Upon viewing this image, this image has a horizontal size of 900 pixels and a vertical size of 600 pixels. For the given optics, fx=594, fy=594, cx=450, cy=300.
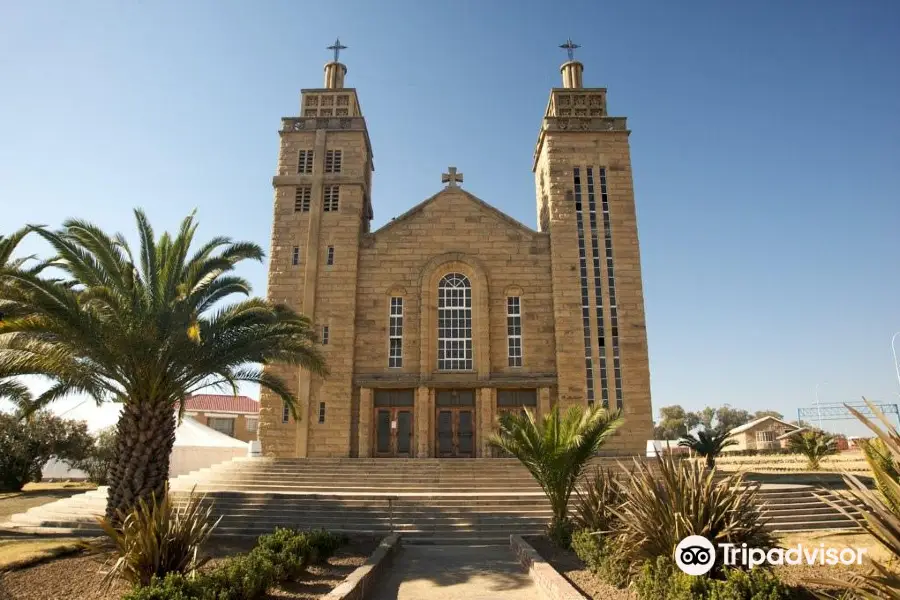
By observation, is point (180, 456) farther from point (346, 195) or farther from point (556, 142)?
point (556, 142)

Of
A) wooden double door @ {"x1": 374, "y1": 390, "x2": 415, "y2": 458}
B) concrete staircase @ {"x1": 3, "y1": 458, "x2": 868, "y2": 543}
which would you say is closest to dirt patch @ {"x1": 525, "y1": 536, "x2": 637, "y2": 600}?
concrete staircase @ {"x1": 3, "y1": 458, "x2": 868, "y2": 543}

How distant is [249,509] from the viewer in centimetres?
1537

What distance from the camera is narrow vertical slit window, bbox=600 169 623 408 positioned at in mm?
23422

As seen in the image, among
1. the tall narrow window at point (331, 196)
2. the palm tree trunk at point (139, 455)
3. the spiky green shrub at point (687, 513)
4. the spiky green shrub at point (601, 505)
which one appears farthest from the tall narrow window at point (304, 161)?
the spiky green shrub at point (687, 513)

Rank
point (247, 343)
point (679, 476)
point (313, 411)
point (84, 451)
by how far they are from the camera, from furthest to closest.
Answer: point (84, 451)
point (313, 411)
point (247, 343)
point (679, 476)

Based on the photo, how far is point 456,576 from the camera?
1000cm

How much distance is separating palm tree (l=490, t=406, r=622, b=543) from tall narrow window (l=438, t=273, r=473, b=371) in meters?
11.7

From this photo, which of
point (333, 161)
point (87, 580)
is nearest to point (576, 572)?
point (87, 580)

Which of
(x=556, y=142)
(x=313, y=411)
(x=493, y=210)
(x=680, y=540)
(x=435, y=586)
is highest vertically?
(x=556, y=142)

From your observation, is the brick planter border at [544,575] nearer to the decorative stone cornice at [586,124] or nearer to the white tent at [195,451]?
the white tent at [195,451]

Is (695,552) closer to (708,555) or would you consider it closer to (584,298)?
(708,555)

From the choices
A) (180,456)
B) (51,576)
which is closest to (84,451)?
(180,456)

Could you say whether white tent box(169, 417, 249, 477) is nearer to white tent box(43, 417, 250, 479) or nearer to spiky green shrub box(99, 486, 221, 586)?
white tent box(43, 417, 250, 479)

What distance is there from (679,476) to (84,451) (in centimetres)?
2929
